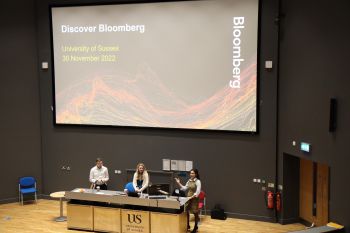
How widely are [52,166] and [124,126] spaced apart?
7.85ft

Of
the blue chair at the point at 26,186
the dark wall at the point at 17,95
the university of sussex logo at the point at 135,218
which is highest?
the dark wall at the point at 17,95

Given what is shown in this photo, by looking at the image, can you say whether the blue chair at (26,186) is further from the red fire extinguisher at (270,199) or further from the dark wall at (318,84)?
the dark wall at (318,84)

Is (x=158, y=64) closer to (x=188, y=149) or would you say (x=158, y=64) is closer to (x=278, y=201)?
(x=188, y=149)

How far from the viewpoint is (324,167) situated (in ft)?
30.3

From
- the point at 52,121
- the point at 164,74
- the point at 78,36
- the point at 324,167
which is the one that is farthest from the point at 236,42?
the point at 52,121

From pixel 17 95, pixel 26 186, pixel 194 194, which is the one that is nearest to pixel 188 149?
pixel 194 194

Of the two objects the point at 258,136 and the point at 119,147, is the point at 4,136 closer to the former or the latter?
the point at 119,147

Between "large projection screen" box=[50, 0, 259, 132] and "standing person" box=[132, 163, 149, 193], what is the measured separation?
1483mm

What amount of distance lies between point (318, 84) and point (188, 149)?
3650 mm

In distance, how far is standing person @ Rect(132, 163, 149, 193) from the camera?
9.75 m

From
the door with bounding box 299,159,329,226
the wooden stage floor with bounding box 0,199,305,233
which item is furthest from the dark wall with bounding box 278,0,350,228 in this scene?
the wooden stage floor with bounding box 0,199,305,233

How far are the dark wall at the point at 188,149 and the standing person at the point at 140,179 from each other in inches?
44.8

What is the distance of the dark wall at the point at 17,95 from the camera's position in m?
11.3

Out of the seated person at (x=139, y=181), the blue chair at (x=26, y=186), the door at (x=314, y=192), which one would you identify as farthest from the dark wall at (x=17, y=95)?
the door at (x=314, y=192)
